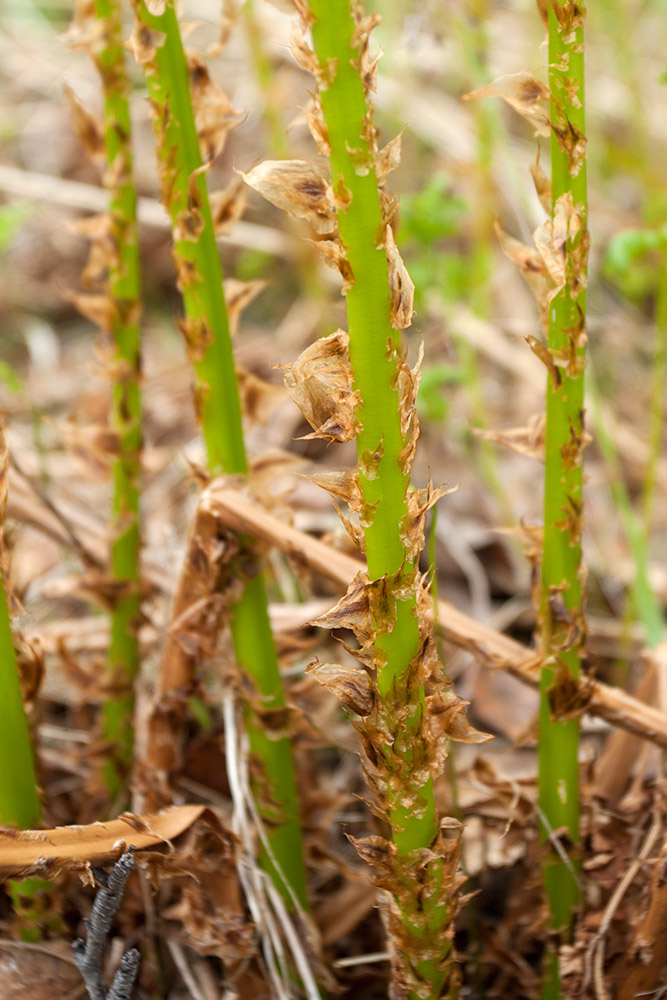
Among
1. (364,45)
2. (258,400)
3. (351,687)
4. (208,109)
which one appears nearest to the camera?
(364,45)

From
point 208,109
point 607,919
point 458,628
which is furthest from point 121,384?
point 607,919

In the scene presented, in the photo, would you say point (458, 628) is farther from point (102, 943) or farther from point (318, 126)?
point (318, 126)

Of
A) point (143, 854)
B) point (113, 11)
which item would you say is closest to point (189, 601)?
point (143, 854)

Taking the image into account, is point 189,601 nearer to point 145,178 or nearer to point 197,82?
point 197,82

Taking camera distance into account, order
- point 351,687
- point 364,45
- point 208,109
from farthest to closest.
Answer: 1. point 208,109
2. point 351,687
3. point 364,45

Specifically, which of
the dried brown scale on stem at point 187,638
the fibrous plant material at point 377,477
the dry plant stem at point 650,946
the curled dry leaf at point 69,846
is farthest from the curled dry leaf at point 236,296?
the dry plant stem at point 650,946

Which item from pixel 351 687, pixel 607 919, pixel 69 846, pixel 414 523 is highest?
pixel 414 523
